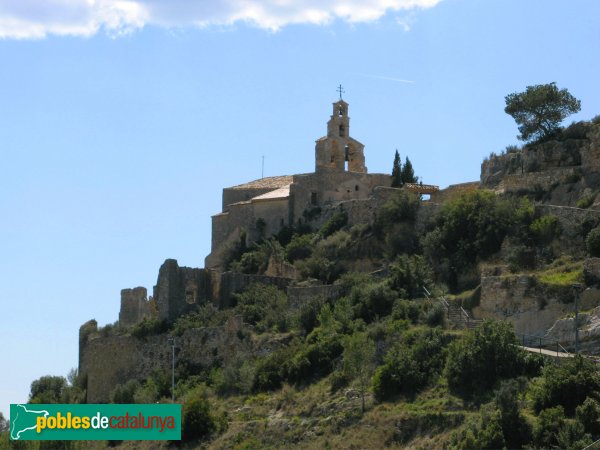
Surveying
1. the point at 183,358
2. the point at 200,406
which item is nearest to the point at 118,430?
the point at 200,406

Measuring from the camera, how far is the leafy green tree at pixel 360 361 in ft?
177

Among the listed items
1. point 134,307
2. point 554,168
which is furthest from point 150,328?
point 554,168

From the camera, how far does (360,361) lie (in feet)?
177

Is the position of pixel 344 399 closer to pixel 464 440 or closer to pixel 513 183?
pixel 464 440

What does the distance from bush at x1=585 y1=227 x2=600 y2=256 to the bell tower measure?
19665 mm

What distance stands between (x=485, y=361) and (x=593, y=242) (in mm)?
7425

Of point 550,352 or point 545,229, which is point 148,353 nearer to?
point 545,229

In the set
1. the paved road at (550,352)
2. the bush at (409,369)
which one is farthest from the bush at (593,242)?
the bush at (409,369)

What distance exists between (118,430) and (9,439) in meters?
4.47

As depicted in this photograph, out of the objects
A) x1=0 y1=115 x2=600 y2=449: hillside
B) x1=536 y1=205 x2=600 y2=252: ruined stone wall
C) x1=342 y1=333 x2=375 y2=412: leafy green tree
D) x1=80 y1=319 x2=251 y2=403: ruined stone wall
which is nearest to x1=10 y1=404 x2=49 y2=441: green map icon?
x1=0 y1=115 x2=600 y2=449: hillside

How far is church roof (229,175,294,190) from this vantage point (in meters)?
75.6

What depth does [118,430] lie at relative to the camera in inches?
2056

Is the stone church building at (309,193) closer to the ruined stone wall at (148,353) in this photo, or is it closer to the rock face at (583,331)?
the ruined stone wall at (148,353)

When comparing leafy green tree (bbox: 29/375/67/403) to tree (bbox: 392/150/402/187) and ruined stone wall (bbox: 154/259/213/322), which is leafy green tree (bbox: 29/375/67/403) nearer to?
ruined stone wall (bbox: 154/259/213/322)
